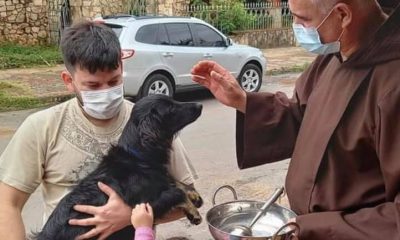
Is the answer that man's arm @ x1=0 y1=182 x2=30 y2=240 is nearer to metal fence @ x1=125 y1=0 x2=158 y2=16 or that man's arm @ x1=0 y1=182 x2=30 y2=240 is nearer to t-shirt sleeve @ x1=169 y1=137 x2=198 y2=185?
t-shirt sleeve @ x1=169 y1=137 x2=198 y2=185

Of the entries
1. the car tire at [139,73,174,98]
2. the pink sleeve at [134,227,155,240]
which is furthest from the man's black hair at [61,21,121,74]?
the car tire at [139,73,174,98]

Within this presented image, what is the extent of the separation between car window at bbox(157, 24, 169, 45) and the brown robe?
958 cm

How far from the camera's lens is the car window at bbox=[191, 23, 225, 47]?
490 inches

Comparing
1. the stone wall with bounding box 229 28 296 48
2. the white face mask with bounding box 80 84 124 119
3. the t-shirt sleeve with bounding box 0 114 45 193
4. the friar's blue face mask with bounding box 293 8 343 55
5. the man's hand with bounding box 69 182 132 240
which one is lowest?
the stone wall with bounding box 229 28 296 48

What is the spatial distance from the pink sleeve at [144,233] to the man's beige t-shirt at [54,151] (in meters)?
0.43

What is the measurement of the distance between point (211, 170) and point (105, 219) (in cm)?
496

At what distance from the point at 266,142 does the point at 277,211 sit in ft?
1.28

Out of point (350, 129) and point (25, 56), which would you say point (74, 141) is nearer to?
point (350, 129)

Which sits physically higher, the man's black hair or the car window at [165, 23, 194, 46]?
the man's black hair

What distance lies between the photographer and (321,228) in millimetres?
1983

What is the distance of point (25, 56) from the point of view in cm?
1552

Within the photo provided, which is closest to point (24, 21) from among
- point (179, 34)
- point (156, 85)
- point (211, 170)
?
point (179, 34)

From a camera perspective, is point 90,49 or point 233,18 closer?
point 90,49

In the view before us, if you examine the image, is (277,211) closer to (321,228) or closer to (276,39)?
(321,228)
